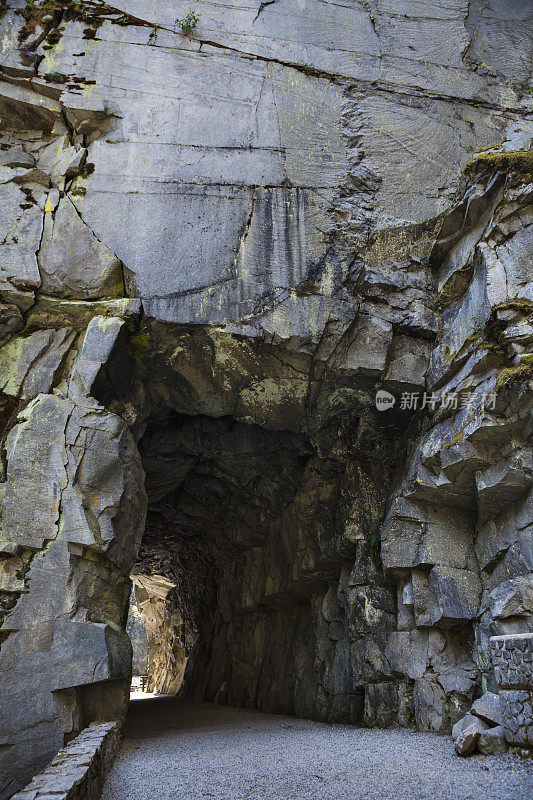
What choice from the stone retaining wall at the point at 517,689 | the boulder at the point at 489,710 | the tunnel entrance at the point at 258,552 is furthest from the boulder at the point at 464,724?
the tunnel entrance at the point at 258,552

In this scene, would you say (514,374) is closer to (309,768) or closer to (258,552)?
(309,768)

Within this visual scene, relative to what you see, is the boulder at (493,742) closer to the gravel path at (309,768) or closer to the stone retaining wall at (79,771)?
the gravel path at (309,768)

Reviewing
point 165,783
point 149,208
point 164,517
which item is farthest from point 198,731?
point 149,208

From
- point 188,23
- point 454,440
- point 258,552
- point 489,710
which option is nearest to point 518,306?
point 454,440

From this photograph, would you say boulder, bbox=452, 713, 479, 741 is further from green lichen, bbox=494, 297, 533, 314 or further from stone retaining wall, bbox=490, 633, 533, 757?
green lichen, bbox=494, 297, 533, 314

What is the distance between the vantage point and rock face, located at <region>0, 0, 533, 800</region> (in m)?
6.71

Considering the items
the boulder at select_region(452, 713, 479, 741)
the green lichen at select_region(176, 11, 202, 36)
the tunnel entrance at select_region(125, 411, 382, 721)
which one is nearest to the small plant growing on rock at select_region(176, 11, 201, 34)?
the green lichen at select_region(176, 11, 202, 36)

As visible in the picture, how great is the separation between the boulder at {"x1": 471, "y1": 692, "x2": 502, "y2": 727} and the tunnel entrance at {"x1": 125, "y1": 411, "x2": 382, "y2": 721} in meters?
3.45

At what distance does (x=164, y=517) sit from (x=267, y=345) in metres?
7.71

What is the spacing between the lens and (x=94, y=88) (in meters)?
8.48

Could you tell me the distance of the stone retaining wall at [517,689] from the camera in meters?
4.71

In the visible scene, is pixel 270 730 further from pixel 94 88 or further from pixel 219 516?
pixel 94 88

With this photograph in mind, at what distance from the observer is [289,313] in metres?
7.93

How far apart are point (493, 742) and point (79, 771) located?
3.32 m
